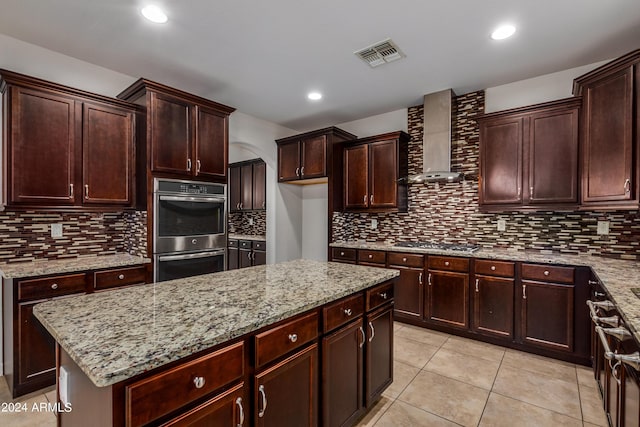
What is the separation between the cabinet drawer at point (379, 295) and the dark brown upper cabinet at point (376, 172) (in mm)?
1974

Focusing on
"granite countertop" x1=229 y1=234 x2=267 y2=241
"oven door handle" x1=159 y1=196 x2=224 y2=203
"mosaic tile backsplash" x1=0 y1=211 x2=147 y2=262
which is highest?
"oven door handle" x1=159 y1=196 x2=224 y2=203

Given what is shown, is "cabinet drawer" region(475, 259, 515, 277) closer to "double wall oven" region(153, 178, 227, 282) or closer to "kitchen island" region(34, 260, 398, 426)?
"kitchen island" region(34, 260, 398, 426)

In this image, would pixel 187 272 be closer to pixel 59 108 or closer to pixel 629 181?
pixel 59 108

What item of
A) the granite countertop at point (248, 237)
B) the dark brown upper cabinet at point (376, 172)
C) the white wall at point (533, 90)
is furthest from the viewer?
the granite countertop at point (248, 237)

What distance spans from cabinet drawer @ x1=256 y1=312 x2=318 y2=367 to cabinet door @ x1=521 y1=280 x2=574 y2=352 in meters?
2.40

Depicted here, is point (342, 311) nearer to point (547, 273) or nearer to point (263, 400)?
point (263, 400)

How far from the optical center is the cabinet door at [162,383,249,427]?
992 mm

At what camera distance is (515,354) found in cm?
290

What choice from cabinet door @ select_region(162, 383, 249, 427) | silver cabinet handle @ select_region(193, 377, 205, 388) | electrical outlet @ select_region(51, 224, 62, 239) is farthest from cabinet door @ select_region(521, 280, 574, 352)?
electrical outlet @ select_region(51, 224, 62, 239)

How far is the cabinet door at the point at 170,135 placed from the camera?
286 cm

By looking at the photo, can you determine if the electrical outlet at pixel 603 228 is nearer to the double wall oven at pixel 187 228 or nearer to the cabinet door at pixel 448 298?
the cabinet door at pixel 448 298

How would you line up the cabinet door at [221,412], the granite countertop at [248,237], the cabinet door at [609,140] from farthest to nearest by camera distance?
the granite countertop at [248,237], the cabinet door at [609,140], the cabinet door at [221,412]

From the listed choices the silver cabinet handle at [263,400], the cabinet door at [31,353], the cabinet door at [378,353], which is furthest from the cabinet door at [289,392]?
the cabinet door at [31,353]

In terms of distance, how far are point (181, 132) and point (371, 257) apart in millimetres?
2575
